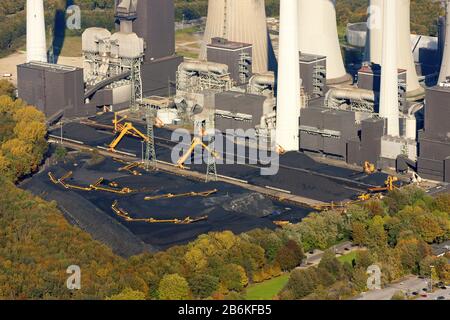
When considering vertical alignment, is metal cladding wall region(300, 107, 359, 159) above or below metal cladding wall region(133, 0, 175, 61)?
below

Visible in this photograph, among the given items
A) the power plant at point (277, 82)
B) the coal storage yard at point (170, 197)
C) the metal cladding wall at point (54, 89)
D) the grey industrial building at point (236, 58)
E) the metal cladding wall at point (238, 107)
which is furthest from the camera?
the grey industrial building at point (236, 58)

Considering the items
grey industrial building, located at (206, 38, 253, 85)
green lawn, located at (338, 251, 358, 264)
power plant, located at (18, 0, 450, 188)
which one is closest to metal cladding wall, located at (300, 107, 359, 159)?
power plant, located at (18, 0, 450, 188)

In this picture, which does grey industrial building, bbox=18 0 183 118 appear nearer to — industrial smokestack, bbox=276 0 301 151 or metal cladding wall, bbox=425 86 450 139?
industrial smokestack, bbox=276 0 301 151

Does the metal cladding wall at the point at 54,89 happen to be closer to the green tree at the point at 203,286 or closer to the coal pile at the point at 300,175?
the coal pile at the point at 300,175

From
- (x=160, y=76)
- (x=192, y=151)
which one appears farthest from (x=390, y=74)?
(x=160, y=76)

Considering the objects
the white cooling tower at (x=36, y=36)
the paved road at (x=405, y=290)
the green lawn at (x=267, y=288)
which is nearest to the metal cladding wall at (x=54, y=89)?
the white cooling tower at (x=36, y=36)
